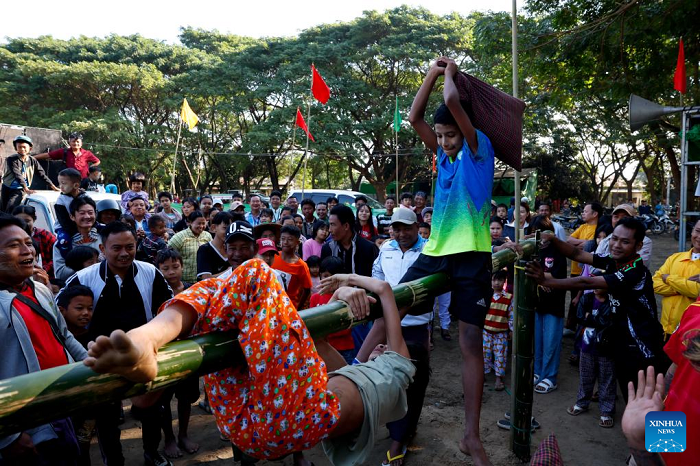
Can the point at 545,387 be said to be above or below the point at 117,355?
below

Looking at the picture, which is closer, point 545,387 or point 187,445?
point 187,445

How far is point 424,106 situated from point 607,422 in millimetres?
3235

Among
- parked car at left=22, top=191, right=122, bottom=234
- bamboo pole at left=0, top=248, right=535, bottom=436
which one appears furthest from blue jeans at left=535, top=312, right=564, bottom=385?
parked car at left=22, top=191, right=122, bottom=234

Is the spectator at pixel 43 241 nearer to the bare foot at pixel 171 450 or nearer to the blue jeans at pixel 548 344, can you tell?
the bare foot at pixel 171 450

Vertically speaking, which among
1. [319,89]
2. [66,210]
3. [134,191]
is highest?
[319,89]

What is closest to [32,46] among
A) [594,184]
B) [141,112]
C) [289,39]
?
[141,112]

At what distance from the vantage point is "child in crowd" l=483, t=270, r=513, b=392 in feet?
15.9

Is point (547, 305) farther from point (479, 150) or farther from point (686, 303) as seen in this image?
point (479, 150)

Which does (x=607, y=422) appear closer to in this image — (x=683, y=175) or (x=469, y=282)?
(x=469, y=282)

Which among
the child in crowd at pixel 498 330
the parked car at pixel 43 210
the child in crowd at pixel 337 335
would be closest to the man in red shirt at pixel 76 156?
the parked car at pixel 43 210

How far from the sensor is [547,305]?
4816mm

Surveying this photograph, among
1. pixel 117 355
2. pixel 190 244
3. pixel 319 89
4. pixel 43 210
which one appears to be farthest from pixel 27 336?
pixel 319 89

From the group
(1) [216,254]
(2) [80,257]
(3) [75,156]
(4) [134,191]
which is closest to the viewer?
(2) [80,257]

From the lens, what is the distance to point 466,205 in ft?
7.78
